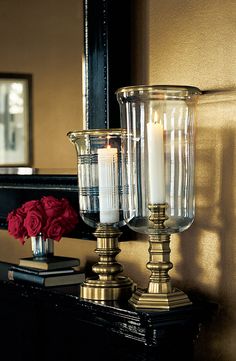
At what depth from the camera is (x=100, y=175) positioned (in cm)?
127

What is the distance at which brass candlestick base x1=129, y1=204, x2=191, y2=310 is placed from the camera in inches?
45.9

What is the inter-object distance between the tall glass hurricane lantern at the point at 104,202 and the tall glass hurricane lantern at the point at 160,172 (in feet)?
0.20

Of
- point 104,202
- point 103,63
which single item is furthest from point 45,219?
point 103,63

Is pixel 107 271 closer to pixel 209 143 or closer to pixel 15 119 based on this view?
pixel 209 143

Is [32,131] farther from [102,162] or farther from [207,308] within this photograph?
[207,308]

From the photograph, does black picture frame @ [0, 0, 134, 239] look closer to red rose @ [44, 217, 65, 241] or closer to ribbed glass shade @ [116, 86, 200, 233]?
red rose @ [44, 217, 65, 241]

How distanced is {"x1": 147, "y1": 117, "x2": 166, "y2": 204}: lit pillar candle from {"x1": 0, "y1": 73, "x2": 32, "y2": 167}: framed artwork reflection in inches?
22.3

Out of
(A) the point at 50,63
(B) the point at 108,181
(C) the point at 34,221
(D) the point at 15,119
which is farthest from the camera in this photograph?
(D) the point at 15,119

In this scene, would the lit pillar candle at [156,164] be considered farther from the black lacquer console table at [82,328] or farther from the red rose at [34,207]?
the red rose at [34,207]

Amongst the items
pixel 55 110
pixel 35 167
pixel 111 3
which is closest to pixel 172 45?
pixel 111 3

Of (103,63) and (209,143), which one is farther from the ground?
(103,63)

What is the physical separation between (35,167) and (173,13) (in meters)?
0.50

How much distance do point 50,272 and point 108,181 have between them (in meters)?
0.27

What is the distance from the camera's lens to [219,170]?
1.24 meters
